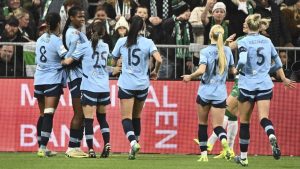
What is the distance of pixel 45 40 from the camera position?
2139cm

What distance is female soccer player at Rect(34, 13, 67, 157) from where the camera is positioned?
21.3m

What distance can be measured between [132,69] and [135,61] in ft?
0.52

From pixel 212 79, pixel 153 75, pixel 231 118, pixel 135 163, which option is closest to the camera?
pixel 135 163

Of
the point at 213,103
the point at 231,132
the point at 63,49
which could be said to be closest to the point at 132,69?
the point at 63,49

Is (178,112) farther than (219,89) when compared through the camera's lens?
Yes

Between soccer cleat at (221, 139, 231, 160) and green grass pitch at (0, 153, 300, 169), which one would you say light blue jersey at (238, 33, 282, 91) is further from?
green grass pitch at (0, 153, 300, 169)

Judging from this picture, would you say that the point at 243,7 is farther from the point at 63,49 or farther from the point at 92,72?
the point at 63,49

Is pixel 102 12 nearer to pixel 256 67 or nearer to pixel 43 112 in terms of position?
pixel 43 112

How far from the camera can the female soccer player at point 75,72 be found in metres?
20.9

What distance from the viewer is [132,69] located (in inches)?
827

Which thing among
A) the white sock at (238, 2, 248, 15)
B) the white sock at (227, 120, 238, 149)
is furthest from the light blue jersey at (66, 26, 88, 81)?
the white sock at (238, 2, 248, 15)

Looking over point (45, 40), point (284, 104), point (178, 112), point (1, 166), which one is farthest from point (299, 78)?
point (1, 166)

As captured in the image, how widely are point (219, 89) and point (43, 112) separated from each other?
3610mm

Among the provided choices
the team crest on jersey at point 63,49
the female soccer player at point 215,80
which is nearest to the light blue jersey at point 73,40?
the team crest on jersey at point 63,49
